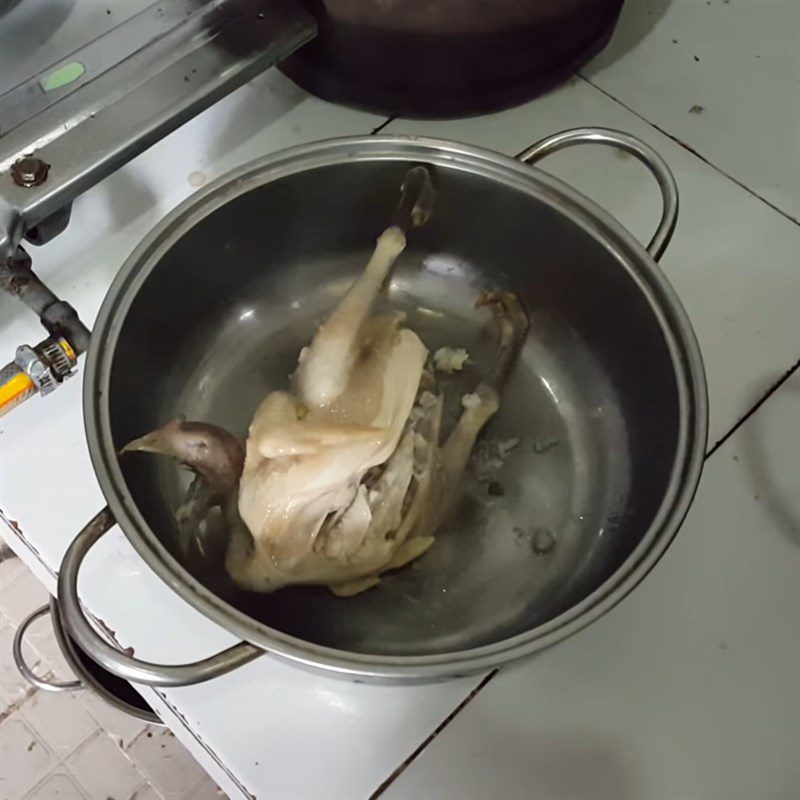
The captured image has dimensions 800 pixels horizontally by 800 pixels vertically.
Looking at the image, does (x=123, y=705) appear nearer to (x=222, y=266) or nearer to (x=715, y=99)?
(x=222, y=266)

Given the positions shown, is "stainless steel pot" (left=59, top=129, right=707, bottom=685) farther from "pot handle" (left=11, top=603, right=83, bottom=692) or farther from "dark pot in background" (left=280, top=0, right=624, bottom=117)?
"pot handle" (left=11, top=603, right=83, bottom=692)

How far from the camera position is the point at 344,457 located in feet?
1.69

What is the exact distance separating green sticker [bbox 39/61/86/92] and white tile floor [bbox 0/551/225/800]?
59cm

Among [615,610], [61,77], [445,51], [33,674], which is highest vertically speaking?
[61,77]

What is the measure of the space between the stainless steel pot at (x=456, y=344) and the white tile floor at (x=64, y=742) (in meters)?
0.48

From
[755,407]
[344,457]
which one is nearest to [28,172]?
[344,457]

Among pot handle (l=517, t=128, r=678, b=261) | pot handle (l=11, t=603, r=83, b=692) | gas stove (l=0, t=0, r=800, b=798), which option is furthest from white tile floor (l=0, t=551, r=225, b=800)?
pot handle (l=517, t=128, r=678, b=261)

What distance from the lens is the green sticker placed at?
1.78ft

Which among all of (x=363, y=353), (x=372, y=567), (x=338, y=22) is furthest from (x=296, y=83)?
(x=372, y=567)

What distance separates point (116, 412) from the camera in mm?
503

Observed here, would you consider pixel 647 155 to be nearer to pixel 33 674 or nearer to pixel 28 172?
pixel 28 172

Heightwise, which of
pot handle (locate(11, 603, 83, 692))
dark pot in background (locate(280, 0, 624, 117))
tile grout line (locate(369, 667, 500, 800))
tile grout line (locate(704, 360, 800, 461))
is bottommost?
tile grout line (locate(704, 360, 800, 461))

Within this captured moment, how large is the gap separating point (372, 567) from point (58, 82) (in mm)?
365

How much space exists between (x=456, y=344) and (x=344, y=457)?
169 millimetres
